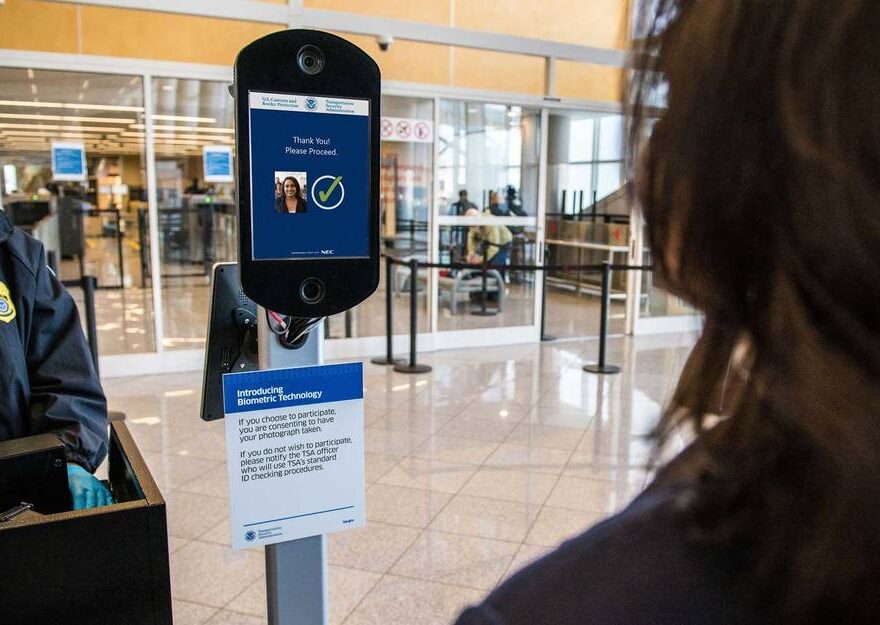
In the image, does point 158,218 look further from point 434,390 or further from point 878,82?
point 878,82

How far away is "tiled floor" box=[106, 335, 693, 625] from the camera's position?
111 inches

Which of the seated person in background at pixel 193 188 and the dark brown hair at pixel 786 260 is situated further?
the seated person in background at pixel 193 188

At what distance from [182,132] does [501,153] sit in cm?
310

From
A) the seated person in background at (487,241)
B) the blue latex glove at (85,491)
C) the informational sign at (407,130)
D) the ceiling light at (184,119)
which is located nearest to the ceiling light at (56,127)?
the ceiling light at (184,119)

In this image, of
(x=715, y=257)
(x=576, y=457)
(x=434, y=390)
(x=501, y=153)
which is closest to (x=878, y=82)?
(x=715, y=257)

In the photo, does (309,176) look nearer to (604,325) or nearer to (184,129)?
(604,325)

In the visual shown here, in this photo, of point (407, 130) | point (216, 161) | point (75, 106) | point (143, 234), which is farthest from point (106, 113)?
point (407, 130)

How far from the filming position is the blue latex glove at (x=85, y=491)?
4.68ft

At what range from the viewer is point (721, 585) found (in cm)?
47

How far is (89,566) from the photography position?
1.09 metres

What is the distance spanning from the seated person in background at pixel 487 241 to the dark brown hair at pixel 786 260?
6.93 meters

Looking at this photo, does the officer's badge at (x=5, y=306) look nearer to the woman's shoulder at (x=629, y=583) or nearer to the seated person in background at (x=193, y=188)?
the woman's shoulder at (x=629, y=583)

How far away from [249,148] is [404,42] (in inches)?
248

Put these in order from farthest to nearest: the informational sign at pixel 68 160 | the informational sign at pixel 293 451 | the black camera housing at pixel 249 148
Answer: the informational sign at pixel 68 160
the informational sign at pixel 293 451
the black camera housing at pixel 249 148
